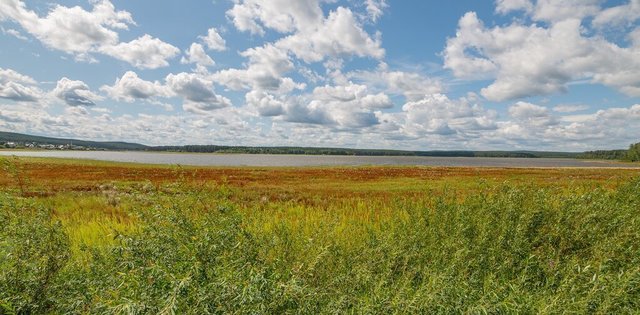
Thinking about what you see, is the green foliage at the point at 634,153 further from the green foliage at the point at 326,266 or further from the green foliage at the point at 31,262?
the green foliage at the point at 31,262

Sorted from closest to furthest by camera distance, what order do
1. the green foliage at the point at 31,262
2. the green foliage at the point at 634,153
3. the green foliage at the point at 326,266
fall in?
1. the green foliage at the point at 326,266
2. the green foliage at the point at 31,262
3. the green foliage at the point at 634,153

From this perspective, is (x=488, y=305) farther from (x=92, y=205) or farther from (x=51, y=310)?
(x=92, y=205)

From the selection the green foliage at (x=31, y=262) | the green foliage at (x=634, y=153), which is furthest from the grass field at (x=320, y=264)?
the green foliage at (x=634, y=153)

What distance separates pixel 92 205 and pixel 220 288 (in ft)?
49.4

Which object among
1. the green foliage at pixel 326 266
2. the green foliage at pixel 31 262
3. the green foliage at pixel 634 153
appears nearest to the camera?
the green foliage at pixel 326 266

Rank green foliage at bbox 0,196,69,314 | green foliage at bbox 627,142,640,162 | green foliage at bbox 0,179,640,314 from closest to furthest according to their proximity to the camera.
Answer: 1. green foliage at bbox 0,179,640,314
2. green foliage at bbox 0,196,69,314
3. green foliage at bbox 627,142,640,162

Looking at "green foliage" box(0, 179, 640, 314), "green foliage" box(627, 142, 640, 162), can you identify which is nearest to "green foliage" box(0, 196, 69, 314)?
"green foliage" box(0, 179, 640, 314)

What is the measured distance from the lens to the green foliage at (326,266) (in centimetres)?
370

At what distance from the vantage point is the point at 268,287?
3750 mm

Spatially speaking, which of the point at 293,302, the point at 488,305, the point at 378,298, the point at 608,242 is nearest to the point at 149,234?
the point at 293,302

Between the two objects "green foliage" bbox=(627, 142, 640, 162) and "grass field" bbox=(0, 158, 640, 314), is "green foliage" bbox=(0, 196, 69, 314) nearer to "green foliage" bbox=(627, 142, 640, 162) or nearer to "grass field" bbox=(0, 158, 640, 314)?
"grass field" bbox=(0, 158, 640, 314)

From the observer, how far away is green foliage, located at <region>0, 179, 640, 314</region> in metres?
3.70

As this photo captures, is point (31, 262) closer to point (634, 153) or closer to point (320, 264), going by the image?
point (320, 264)

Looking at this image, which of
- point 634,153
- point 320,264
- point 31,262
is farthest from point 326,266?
point 634,153
